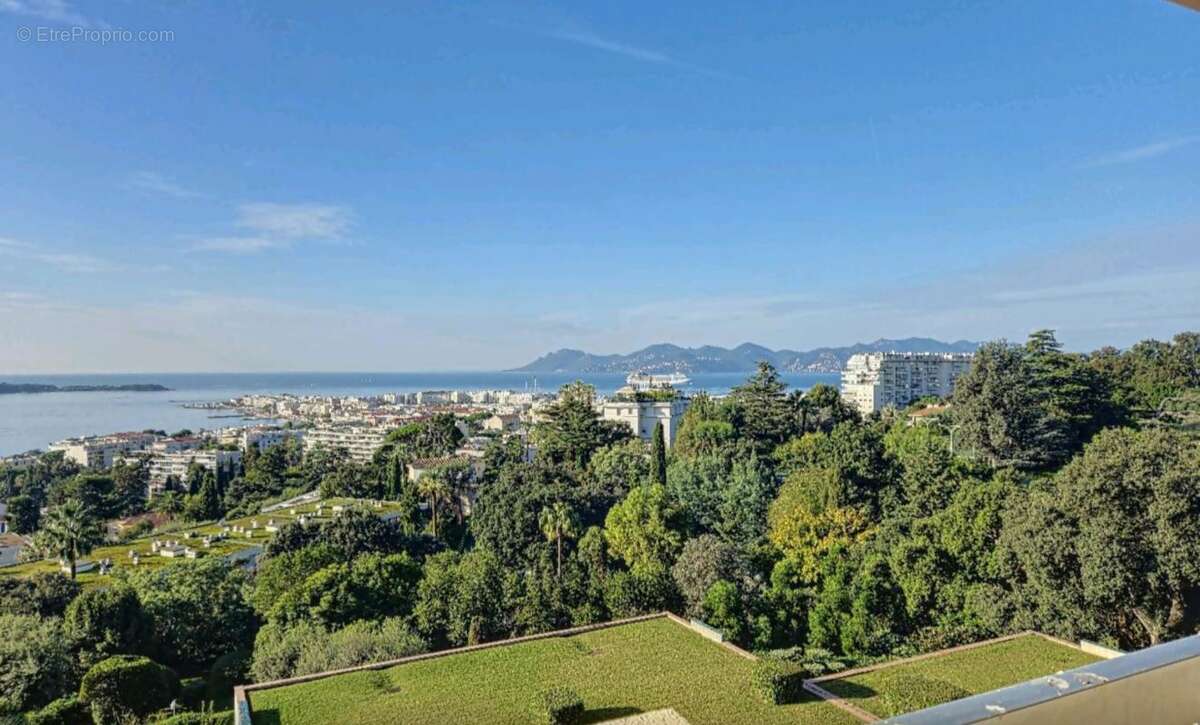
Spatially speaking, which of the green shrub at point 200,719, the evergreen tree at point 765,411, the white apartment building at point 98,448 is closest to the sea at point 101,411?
the white apartment building at point 98,448

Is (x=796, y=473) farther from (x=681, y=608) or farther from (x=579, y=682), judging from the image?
(x=579, y=682)

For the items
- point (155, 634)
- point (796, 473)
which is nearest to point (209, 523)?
point (155, 634)

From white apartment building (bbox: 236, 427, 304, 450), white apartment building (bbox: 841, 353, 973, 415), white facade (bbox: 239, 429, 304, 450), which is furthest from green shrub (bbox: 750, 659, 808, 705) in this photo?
white facade (bbox: 239, 429, 304, 450)

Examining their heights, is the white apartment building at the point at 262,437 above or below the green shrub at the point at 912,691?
below

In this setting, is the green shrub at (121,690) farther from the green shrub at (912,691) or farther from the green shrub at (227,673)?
the green shrub at (912,691)

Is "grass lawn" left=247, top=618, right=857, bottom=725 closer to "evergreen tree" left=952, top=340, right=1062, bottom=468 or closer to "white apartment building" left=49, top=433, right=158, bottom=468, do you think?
"evergreen tree" left=952, top=340, right=1062, bottom=468

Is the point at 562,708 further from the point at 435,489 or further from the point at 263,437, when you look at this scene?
the point at 263,437
